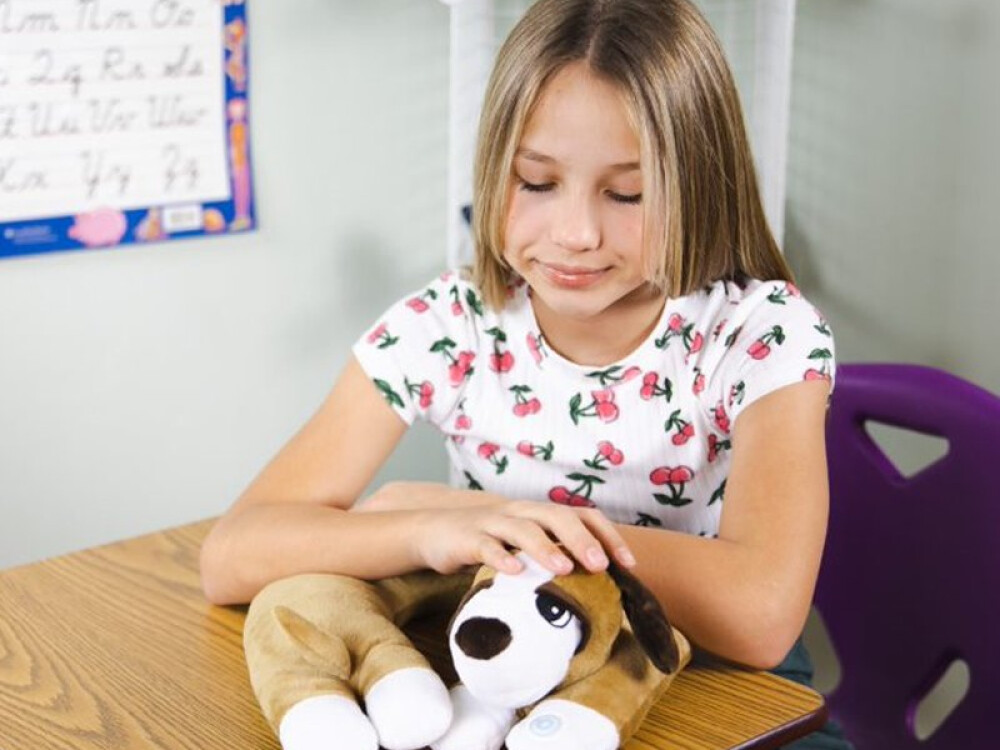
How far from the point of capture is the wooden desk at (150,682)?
0.80 metres

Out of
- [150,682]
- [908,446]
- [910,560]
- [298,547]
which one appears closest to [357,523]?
[298,547]

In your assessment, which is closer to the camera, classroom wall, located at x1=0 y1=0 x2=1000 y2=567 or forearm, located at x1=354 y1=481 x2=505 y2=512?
forearm, located at x1=354 y1=481 x2=505 y2=512

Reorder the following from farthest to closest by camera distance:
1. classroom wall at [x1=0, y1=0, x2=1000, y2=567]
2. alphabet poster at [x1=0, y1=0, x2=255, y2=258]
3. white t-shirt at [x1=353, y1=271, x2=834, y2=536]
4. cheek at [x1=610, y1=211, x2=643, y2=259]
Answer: classroom wall at [x1=0, y1=0, x2=1000, y2=567], alphabet poster at [x1=0, y1=0, x2=255, y2=258], white t-shirt at [x1=353, y1=271, x2=834, y2=536], cheek at [x1=610, y1=211, x2=643, y2=259]

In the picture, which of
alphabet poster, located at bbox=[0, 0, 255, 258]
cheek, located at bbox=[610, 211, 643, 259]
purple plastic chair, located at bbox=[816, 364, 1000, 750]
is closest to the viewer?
cheek, located at bbox=[610, 211, 643, 259]

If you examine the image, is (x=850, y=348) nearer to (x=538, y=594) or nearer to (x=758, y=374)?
(x=758, y=374)

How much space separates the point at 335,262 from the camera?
174 centimetres

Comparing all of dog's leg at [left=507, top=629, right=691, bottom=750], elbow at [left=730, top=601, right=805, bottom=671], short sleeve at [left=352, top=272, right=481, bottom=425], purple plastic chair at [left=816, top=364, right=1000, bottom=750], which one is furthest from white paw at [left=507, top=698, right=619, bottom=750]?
purple plastic chair at [left=816, top=364, right=1000, bottom=750]

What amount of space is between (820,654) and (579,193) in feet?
3.78

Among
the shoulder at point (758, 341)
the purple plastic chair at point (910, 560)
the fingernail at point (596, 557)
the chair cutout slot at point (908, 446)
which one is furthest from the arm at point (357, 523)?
the chair cutout slot at point (908, 446)

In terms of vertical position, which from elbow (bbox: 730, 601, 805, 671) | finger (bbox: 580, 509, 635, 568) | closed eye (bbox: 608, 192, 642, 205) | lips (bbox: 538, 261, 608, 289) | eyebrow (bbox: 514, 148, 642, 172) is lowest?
elbow (bbox: 730, 601, 805, 671)

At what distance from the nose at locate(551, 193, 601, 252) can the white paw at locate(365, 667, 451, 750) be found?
34cm

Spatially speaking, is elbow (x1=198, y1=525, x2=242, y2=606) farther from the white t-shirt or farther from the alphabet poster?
the alphabet poster

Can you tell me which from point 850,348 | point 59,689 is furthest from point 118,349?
point 850,348

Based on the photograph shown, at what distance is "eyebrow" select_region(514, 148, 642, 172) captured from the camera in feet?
3.24
